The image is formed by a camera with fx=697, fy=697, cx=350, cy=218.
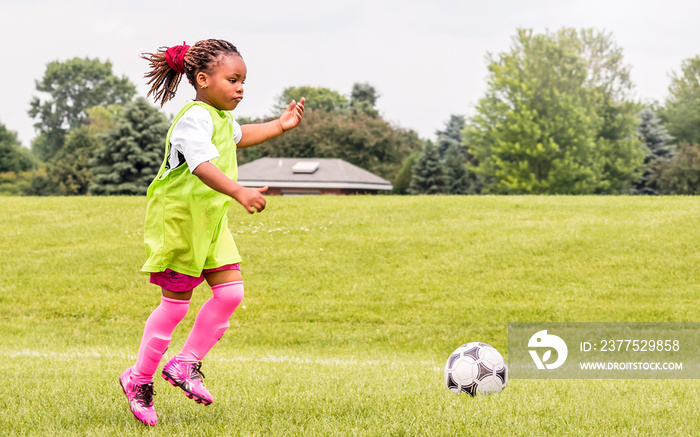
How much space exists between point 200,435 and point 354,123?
211ft

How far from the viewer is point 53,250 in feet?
61.9

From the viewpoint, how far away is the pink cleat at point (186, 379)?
4.64 meters

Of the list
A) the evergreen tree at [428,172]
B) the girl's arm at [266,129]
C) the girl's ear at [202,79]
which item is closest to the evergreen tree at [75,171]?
the evergreen tree at [428,172]

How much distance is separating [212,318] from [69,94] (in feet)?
369

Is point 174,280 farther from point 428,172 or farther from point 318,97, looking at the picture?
point 318,97

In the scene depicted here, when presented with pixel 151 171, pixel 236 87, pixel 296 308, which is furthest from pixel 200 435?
pixel 151 171

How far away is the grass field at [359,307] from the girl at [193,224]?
1.18 feet

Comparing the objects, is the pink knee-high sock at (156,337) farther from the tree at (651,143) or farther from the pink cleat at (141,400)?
the tree at (651,143)

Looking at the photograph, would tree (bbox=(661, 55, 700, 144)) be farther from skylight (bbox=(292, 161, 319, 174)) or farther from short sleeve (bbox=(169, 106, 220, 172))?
short sleeve (bbox=(169, 106, 220, 172))

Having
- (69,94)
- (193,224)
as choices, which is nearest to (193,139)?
(193,224)

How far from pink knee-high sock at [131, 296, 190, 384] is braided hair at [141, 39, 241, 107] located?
1.49 meters

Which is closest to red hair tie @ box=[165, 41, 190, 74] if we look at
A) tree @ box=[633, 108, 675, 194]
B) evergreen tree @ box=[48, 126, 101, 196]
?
evergreen tree @ box=[48, 126, 101, 196]

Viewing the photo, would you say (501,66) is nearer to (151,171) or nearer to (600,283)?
(151,171)

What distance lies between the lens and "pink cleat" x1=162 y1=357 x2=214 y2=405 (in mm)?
4637
